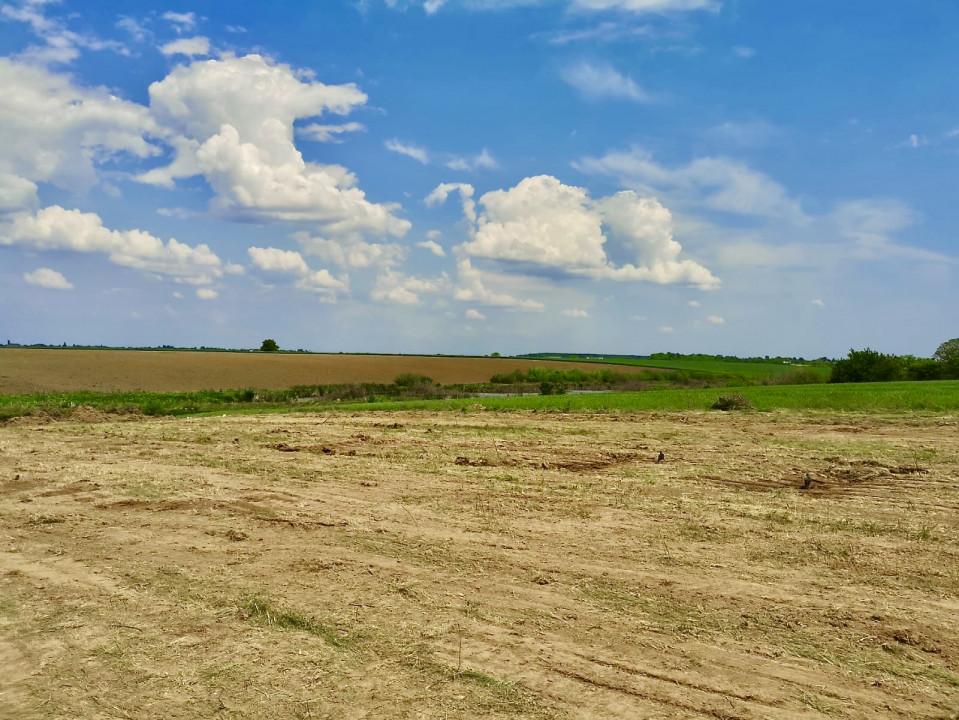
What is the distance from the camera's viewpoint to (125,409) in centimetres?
2638

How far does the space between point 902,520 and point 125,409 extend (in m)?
27.6

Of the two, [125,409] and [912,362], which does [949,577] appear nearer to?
[125,409]

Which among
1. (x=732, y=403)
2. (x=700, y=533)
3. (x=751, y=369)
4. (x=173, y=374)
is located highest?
(x=751, y=369)

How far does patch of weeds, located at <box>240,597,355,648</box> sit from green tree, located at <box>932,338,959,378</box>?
65.0m

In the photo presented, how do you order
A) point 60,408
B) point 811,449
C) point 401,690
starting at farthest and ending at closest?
point 60,408, point 811,449, point 401,690

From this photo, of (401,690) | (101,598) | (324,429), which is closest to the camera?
(401,690)

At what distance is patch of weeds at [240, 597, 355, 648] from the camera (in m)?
5.07

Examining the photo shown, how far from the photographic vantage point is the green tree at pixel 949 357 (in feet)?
178

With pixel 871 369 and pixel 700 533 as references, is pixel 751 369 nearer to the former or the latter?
pixel 871 369

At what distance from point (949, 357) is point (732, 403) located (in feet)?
155

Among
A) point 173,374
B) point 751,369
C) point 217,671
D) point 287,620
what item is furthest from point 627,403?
point 751,369

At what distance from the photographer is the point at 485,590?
6051 mm

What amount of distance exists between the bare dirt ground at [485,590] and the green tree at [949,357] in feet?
174

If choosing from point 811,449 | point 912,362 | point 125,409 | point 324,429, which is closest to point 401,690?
point 811,449
